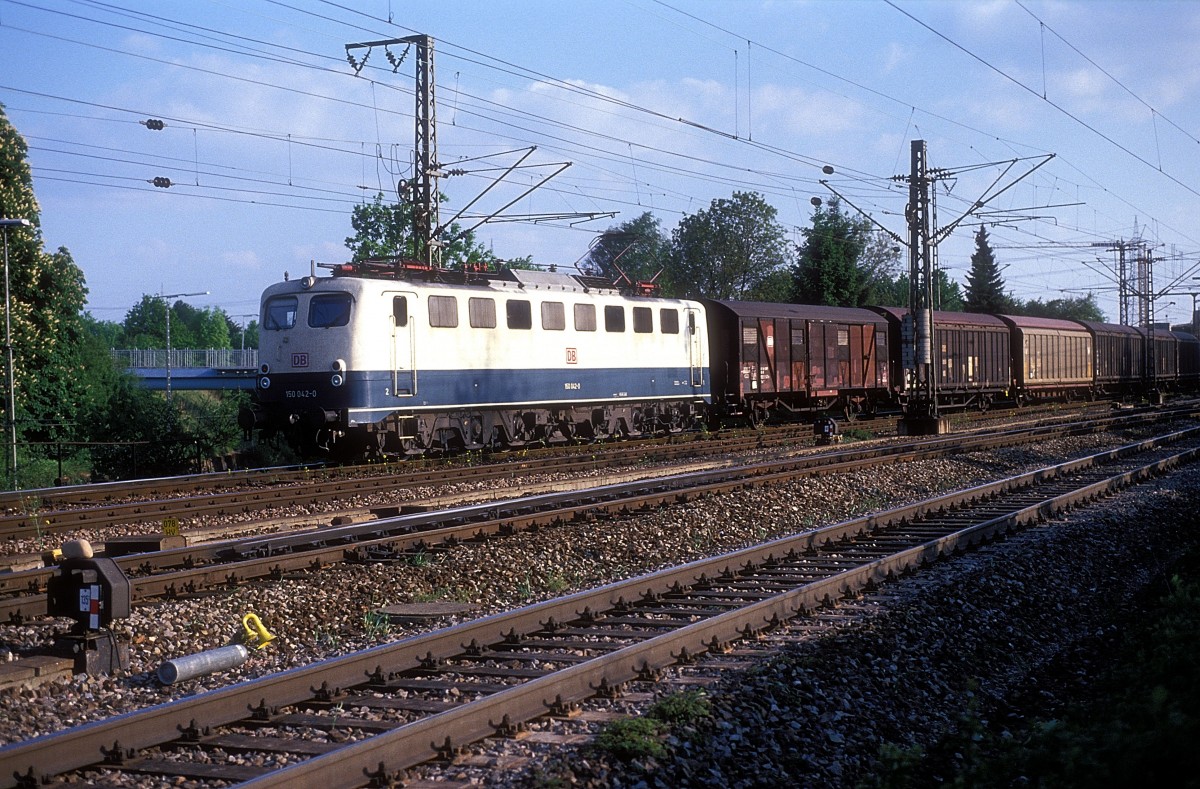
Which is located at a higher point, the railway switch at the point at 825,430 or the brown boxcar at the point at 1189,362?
the brown boxcar at the point at 1189,362

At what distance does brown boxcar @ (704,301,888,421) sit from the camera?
29.2m

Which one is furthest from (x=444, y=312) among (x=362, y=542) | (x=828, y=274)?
(x=828, y=274)

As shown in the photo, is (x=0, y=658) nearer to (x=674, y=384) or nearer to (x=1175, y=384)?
(x=674, y=384)

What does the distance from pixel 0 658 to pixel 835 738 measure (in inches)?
215

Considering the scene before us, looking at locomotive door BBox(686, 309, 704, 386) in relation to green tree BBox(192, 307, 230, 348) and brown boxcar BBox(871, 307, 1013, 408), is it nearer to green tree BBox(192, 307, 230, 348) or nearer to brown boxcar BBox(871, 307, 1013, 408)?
brown boxcar BBox(871, 307, 1013, 408)

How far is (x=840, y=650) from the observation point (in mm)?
7633

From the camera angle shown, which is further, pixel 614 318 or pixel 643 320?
pixel 643 320

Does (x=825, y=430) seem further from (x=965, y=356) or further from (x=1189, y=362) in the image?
(x=1189, y=362)

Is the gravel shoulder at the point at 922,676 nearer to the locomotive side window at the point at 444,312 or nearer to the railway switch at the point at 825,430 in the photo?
the locomotive side window at the point at 444,312

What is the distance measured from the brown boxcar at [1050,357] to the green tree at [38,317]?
33771mm

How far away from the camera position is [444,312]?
69.0 feet

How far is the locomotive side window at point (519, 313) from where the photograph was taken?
73.2 feet

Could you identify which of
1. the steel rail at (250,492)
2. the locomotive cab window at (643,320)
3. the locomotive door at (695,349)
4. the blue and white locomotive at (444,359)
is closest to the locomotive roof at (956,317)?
the locomotive door at (695,349)

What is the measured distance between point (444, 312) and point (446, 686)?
1486 centimetres
